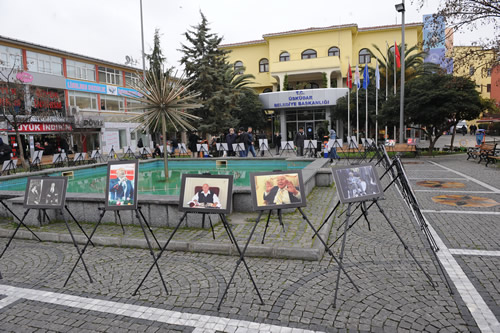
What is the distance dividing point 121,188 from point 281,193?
97.5 inches

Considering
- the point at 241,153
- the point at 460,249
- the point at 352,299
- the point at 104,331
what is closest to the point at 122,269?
the point at 104,331

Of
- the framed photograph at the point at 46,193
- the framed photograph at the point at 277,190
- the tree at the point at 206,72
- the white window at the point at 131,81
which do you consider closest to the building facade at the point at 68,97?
the white window at the point at 131,81

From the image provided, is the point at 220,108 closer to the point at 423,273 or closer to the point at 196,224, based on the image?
the point at 196,224

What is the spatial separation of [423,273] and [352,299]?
1321 millimetres

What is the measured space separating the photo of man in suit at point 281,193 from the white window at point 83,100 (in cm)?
3546

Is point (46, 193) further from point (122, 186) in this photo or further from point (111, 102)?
point (111, 102)

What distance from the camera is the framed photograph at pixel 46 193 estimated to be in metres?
5.70

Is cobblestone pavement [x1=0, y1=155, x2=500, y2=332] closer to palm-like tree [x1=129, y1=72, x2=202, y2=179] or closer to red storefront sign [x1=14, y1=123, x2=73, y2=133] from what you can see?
palm-like tree [x1=129, y1=72, x2=202, y2=179]

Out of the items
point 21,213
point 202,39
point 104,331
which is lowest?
point 104,331

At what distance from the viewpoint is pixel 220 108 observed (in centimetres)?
2748

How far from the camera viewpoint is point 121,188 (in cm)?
532

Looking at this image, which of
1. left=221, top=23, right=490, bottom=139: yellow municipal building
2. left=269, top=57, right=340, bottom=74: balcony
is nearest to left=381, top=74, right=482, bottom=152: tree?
left=221, top=23, right=490, bottom=139: yellow municipal building

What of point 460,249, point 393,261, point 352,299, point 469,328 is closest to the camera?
point 469,328

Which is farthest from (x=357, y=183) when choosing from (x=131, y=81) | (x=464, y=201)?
(x=131, y=81)
